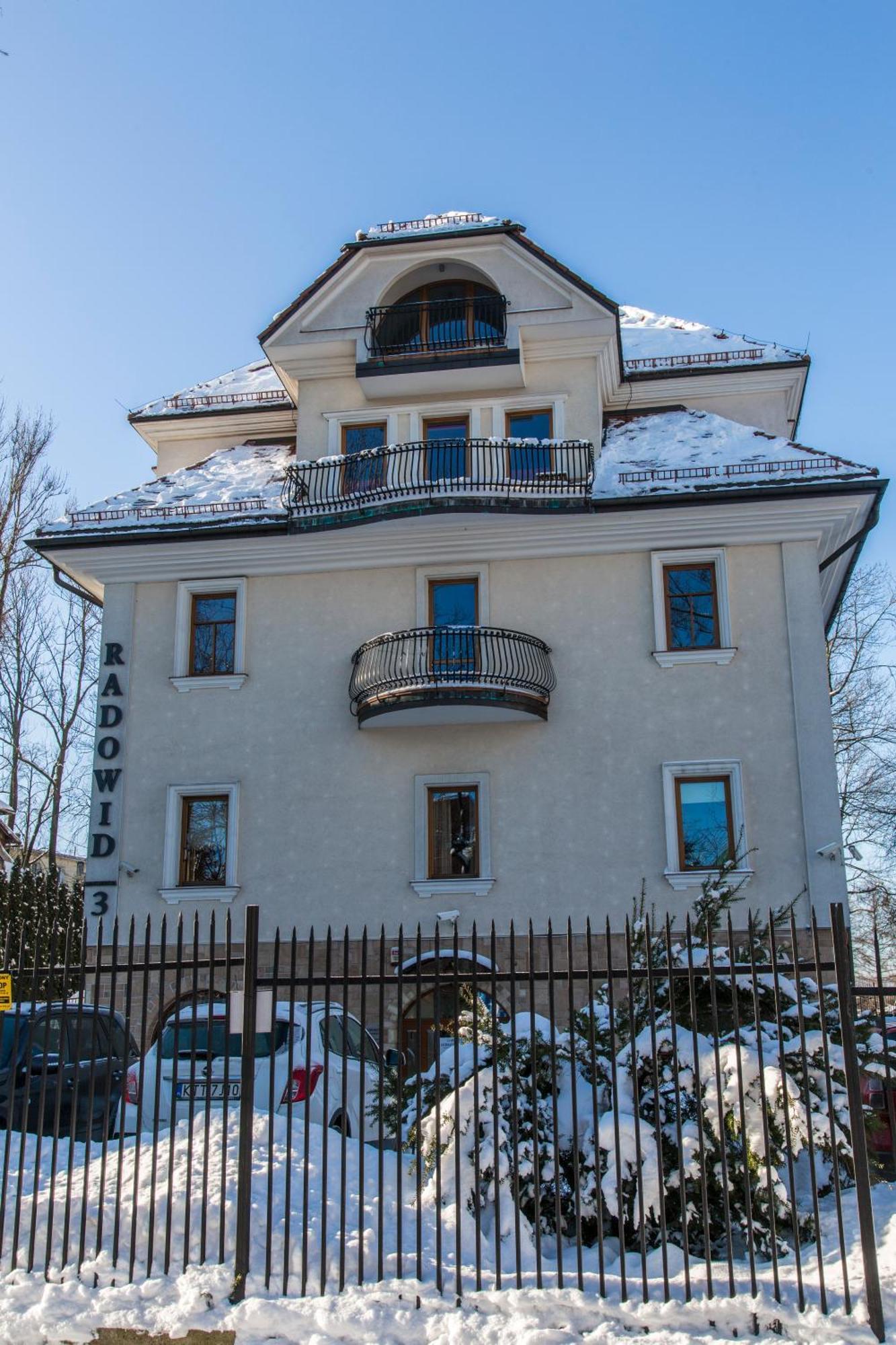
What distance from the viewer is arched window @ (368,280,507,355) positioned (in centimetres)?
2241

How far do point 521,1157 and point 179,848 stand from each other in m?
13.3

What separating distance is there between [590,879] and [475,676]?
11.6 feet

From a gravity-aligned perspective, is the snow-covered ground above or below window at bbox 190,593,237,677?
below

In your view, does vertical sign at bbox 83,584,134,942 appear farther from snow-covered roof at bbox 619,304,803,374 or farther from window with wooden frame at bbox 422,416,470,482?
snow-covered roof at bbox 619,304,803,374

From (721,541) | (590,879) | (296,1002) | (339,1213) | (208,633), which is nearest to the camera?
(339,1213)

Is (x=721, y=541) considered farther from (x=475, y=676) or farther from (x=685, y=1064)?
(x=685, y=1064)

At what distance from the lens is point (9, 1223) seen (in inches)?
310

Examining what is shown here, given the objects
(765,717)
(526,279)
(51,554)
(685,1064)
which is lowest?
(685,1064)

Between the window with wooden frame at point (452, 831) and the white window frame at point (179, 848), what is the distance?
3.11 m

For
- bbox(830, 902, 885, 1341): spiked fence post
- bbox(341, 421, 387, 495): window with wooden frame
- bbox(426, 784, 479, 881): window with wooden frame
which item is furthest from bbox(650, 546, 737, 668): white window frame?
bbox(830, 902, 885, 1341): spiked fence post

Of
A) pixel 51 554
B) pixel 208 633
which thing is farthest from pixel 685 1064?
pixel 51 554

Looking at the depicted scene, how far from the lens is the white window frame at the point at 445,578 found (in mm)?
20656

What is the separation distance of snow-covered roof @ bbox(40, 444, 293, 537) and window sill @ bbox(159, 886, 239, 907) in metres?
6.22

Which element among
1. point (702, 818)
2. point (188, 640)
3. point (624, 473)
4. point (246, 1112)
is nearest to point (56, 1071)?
point (246, 1112)
